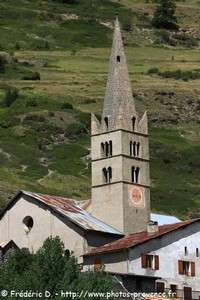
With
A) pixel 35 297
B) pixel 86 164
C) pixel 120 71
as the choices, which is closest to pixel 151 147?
pixel 86 164

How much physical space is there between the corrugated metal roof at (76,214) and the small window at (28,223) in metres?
1.83

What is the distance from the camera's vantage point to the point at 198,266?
86.9m

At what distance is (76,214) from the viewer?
90688 mm

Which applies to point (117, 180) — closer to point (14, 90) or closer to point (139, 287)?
point (139, 287)

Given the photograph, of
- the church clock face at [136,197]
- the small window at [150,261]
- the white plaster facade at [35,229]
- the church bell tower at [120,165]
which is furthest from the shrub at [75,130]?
the small window at [150,261]

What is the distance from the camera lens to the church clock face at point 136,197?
307 feet

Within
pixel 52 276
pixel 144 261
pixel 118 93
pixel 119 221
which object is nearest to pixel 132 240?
pixel 144 261

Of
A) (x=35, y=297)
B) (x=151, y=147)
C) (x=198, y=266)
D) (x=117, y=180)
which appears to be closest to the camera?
(x=35, y=297)

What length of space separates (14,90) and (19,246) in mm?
94793

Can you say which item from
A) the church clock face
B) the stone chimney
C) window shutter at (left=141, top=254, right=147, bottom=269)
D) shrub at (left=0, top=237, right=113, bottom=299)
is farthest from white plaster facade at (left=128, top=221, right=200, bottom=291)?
shrub at (left=0, top=237, right=113, bottom=299)

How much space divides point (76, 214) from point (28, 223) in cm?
393

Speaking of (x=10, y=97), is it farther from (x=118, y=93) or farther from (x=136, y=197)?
(x=136, y=197)

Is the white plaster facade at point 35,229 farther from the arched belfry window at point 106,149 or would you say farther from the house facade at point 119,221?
the arched belfry window at point 106,149

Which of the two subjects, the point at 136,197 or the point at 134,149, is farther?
the point at 134,149
